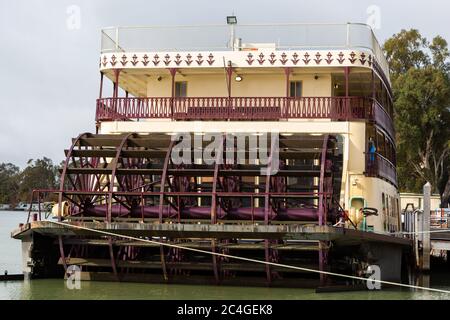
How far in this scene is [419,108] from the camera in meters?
41.6

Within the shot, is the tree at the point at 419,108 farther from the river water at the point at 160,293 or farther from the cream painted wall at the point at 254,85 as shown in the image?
the river water at the point at 160,293

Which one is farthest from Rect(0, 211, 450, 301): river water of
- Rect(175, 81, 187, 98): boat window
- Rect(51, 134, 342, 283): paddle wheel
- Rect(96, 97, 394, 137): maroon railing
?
Rect(175, 81, 187, 98): boat window

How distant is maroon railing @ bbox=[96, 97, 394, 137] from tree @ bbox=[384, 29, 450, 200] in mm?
23048

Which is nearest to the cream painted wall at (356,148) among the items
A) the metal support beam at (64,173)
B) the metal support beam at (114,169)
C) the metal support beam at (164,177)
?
the metal support beam at (164,177)

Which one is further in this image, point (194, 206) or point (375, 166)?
point (375, 166)

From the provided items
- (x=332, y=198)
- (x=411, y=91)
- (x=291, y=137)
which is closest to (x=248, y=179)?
(x=291, y=137)

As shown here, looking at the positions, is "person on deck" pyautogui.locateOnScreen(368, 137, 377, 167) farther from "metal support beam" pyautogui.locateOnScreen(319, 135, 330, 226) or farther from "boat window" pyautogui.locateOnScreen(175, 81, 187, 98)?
"boat window" pyautogui.locateOnScreen(175, 81, 187, 98)

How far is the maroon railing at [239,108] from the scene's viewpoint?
1800cm

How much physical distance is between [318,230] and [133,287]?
3601mm

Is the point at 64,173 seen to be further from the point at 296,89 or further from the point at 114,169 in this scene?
the point at 296,89

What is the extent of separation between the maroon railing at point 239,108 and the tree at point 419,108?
23.0 metres

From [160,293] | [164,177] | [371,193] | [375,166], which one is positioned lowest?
[160,293]

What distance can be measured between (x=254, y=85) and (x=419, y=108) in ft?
79.0

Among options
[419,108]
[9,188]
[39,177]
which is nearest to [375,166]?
[419,108]
